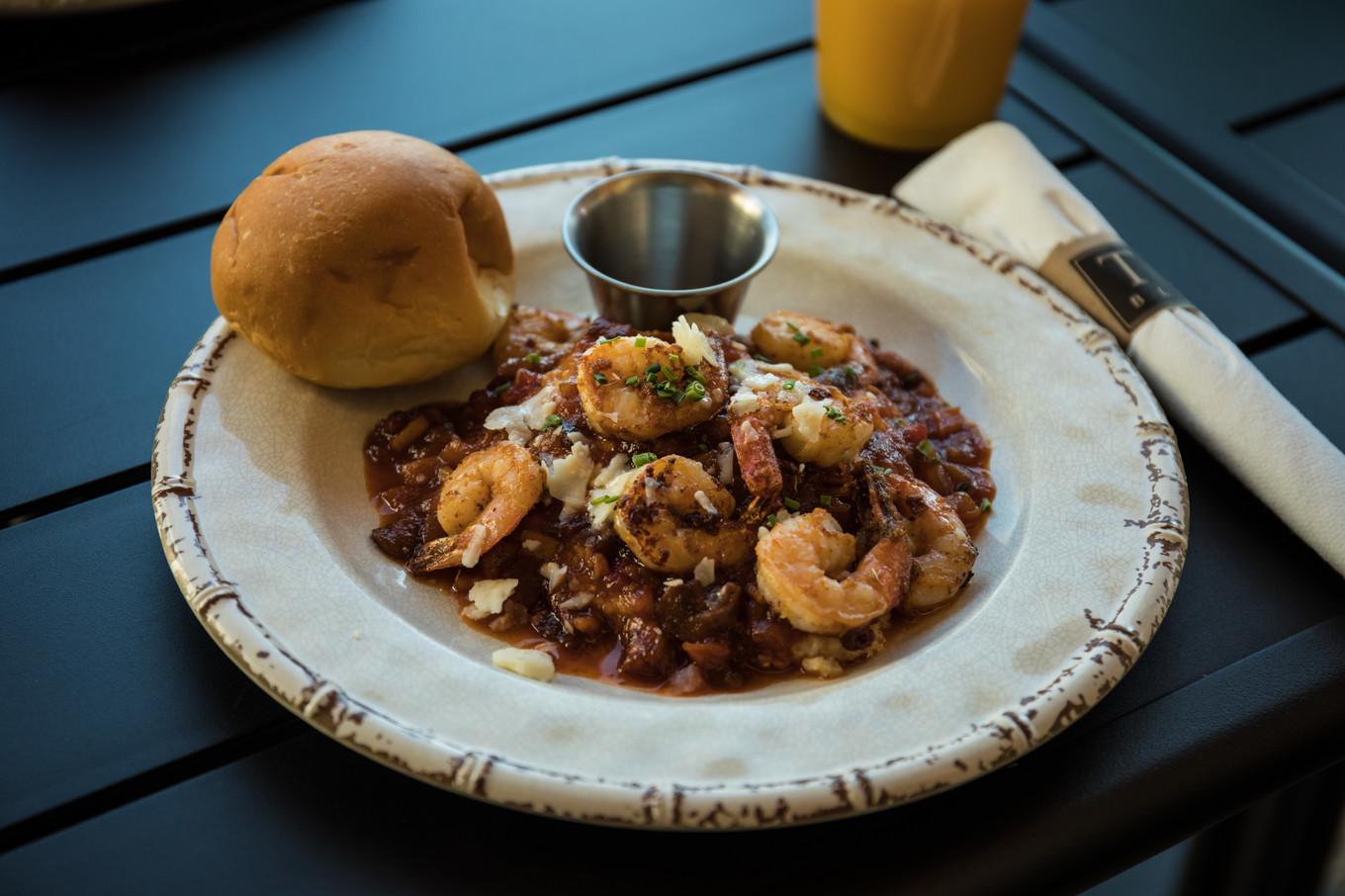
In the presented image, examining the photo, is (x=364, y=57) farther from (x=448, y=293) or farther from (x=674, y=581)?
(x=674, y=581)

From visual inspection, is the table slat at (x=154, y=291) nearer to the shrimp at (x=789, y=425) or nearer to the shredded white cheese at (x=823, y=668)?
the shrimp at (x=789, y=425)

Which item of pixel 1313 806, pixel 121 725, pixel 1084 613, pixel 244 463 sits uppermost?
pixel 1084 613

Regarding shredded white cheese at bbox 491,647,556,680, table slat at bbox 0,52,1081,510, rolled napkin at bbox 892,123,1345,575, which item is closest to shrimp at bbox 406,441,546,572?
shredded white cheese at bbox 491,647,556,680

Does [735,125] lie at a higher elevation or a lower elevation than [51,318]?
higher

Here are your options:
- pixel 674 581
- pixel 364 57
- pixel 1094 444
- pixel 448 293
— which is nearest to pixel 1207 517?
pixel 1094 444

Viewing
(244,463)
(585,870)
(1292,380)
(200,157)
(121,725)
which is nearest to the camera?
(585,870)

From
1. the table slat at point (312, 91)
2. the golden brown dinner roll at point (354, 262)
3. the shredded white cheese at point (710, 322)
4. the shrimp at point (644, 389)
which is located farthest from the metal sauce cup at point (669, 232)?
the table slat at point (312, 91)
